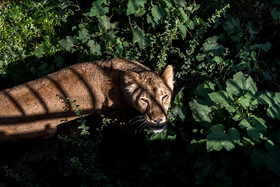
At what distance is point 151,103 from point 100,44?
2330 millimetres

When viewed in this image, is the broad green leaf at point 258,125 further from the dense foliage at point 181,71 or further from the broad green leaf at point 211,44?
the broad green leaf at point 211,44

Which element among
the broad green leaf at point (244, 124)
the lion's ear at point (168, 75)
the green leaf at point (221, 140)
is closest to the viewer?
the green leaf at point (221, 140)

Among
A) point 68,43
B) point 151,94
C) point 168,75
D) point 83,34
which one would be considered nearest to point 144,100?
point 151,94

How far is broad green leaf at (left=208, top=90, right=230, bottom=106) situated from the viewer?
332 cm

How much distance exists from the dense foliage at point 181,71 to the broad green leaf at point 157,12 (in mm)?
20

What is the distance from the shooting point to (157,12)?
15.9ft

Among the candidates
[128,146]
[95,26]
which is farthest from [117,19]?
[128,146]

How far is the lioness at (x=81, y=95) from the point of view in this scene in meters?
3.87

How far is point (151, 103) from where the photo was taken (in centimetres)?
371

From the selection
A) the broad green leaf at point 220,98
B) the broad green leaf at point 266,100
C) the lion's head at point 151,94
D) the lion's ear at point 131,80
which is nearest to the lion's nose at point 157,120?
the lion's head at point 151,94

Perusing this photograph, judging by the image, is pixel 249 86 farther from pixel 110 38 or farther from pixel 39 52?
pixel 39 52

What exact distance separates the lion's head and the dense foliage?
18cm

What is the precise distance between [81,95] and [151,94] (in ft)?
4.51

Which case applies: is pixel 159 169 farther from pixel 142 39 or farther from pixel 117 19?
pixel 117 19
